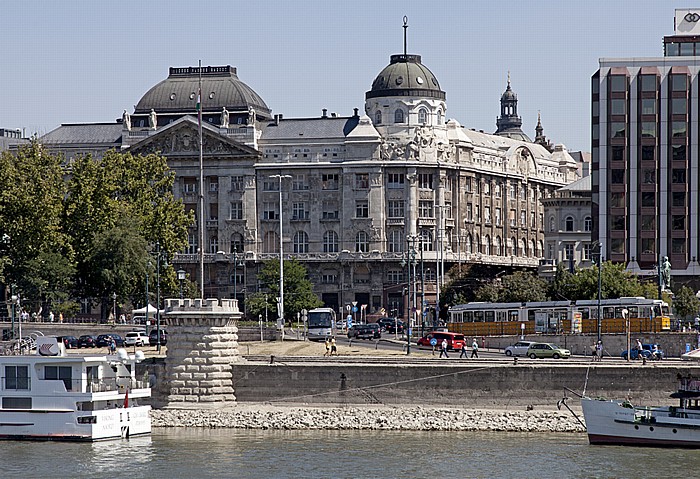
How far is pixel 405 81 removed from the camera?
19388 centimetres

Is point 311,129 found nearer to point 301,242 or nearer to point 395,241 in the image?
point 301,242

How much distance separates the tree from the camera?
17175cm

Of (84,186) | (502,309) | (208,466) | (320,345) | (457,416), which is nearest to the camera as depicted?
(208,466)

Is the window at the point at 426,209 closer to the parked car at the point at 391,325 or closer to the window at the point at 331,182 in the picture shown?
the window at the point at 331,182

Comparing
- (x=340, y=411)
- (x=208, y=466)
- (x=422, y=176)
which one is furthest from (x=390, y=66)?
(x=208, y=466)

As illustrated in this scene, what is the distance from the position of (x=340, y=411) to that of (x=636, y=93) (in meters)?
72.4

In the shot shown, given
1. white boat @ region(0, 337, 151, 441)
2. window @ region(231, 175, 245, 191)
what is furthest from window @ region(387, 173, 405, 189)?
white boat @ region(0, 337, 151, 441)

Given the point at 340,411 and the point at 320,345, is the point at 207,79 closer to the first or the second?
the point at 320,345

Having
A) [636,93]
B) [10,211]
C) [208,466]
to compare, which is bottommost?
[208,466]

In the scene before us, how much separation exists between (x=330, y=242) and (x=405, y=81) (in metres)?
19.8

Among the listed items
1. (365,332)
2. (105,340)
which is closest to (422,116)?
(365,332)

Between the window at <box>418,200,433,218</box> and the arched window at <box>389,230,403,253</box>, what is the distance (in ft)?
10.4

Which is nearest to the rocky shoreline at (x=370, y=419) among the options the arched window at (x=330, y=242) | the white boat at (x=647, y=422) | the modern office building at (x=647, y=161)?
the white boat at (x=647, y=422)

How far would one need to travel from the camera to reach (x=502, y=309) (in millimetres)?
132875
